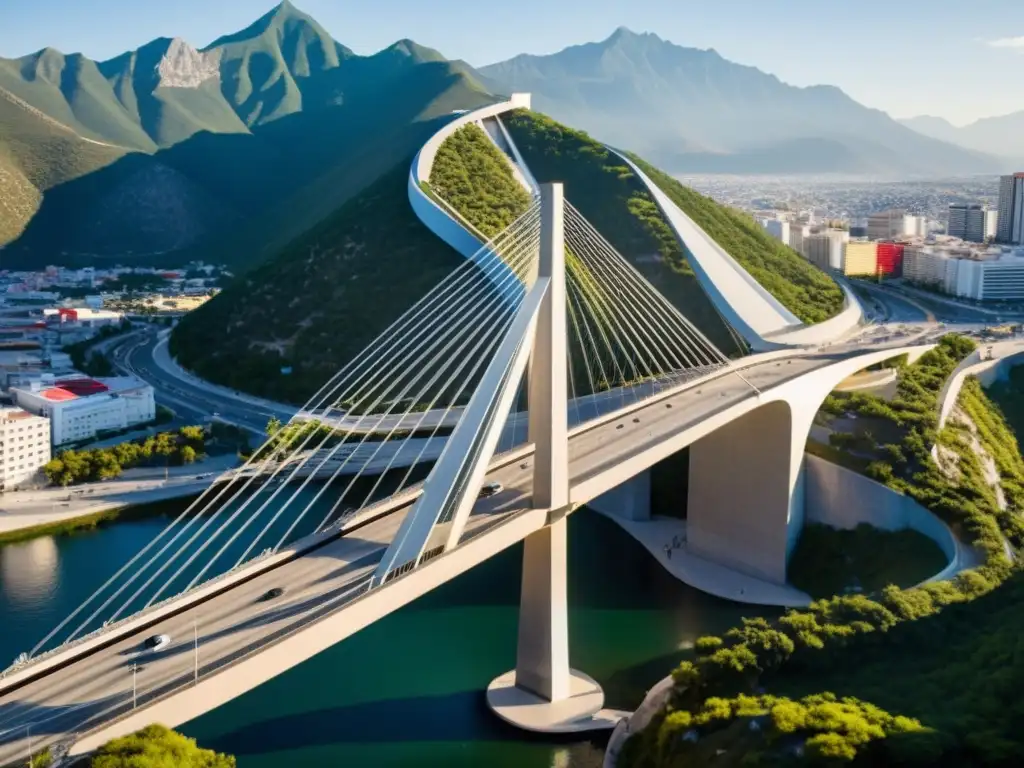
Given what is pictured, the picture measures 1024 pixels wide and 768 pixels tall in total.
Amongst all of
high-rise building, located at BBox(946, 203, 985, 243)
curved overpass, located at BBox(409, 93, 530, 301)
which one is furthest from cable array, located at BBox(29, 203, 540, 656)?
high-rise building, located at BBox(946, 203, 985, 243)

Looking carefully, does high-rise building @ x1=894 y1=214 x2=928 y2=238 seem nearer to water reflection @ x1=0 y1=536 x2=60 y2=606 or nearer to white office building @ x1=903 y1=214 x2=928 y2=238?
white office building @ x1=903 y1=214 x2=928 y2=238

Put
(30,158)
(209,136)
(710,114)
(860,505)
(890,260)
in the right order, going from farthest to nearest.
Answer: (710,114) < (209,136) < (30,158) < (890,260) < (860,505)

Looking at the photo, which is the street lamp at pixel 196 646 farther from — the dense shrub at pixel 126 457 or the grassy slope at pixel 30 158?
the grassy slope at pixel 30 158

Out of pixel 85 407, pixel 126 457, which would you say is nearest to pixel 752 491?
pixel 126 457

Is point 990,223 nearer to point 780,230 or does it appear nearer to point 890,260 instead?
point 780,230

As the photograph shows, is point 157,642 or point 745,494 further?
point 745,494

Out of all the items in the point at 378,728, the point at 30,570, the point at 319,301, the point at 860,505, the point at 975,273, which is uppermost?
the point at 975,273

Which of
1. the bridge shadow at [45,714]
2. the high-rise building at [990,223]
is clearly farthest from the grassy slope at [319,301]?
the high-rise building at [990,223]
